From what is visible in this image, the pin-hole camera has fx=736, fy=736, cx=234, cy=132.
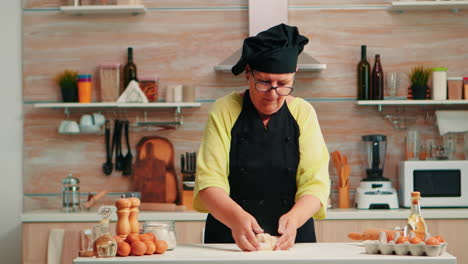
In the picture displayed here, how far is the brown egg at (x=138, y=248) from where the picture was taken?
6.71ft

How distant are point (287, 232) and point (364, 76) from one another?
262cm

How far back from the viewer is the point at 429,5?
4516mm

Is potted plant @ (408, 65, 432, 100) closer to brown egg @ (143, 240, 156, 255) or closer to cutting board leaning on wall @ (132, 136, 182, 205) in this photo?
cutting board leaning on wall @ (132, 136, 182, 205)

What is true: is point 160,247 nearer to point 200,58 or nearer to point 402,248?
point 402,248

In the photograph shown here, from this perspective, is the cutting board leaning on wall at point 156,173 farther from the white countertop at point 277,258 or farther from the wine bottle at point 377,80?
the white countertop at point 277,258

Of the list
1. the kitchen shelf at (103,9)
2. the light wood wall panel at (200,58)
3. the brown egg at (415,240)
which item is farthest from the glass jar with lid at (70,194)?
the brown egg at (415,240)

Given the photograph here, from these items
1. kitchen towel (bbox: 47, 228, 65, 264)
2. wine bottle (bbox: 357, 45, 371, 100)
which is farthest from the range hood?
kitchen towel (bbox: 47, 228, 65, 264)

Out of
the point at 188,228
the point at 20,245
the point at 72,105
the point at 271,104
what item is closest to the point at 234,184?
the point at 271,104

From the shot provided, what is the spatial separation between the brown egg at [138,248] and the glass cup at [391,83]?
2.92 metres

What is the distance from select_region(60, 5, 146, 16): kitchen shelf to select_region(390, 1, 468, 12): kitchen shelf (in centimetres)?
160

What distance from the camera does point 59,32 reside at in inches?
187

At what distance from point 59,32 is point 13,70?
0.38 meters

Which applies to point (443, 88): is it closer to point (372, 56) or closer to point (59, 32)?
point (372, 56)

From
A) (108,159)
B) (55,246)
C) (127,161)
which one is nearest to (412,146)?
(127,161)
